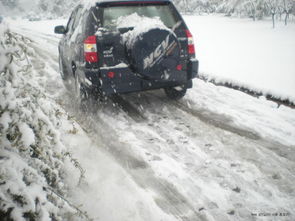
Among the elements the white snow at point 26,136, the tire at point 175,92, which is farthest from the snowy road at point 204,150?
the white snow at point 26,136

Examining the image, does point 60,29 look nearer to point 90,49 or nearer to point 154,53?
point 90,49

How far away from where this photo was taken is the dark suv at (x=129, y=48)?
4.33 meters

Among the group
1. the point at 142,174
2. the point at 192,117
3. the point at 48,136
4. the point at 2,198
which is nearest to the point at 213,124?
the point at 192,117

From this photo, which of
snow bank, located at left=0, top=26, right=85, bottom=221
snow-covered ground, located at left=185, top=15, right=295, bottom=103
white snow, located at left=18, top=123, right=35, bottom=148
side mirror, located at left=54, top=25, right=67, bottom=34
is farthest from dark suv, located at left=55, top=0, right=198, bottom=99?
white snow, located at left=18, top=123, right=35, bottom=148

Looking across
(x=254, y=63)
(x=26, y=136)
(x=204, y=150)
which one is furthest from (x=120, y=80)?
(x=254, y=63)

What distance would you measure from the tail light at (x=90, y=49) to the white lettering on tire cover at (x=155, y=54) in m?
0.81

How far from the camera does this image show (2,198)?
167cm

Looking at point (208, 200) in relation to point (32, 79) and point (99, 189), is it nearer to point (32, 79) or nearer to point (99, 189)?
point (99, 189)

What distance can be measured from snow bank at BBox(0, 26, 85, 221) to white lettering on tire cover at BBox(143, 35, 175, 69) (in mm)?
2048

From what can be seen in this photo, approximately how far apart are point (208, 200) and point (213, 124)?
6.37ft

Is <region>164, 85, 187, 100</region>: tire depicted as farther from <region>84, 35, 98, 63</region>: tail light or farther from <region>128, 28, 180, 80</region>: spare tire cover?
<region>84, 35, 98, 63</region>: tail light

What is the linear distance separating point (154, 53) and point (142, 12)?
931 mm

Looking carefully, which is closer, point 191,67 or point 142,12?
point 142,12

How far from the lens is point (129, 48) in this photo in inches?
170
